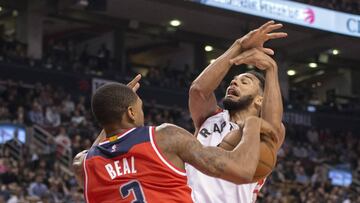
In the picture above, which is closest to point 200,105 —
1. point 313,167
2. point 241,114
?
point 241,114

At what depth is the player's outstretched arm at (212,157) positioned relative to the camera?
3.41m

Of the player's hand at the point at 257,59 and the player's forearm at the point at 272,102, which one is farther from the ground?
the player's hand at the point at 257,59

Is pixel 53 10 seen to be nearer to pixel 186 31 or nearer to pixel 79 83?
pixel 79 83

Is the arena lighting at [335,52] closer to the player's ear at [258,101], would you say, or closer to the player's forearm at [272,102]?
the player's ear at [258,101]

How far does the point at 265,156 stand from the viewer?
151 inches

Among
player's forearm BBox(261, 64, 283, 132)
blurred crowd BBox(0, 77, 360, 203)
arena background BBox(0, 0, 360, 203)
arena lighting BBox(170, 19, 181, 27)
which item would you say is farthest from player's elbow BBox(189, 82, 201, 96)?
arena lighting BBox(170, 19, 181, 27)

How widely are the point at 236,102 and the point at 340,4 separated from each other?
24.2 m

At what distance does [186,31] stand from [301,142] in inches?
254

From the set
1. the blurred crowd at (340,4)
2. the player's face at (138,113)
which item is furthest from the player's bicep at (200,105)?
the blurred crowd at (340,4)

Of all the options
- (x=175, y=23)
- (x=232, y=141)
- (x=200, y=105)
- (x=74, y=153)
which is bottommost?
(x=74, y=153)

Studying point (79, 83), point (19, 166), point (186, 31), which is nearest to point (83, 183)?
point (19, 166)

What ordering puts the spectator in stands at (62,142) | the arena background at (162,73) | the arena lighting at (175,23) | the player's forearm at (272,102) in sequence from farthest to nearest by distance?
the arena lighting at (175,23), the arena background at (162,73), the spectator in stands at (62,142), the player's forearm at (272,102)

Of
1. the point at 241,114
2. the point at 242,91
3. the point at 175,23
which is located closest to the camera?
the point at 242,91

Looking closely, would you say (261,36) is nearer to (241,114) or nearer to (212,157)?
(241,114)
